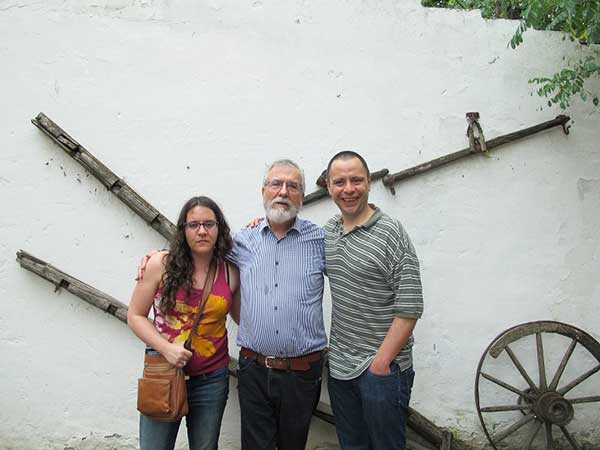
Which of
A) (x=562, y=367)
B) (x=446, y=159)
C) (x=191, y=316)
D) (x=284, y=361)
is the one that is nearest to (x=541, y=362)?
(x=562, y=367)

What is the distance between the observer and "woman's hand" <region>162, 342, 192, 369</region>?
1.97 meters

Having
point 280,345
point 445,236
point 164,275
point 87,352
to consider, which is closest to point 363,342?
point 280,345

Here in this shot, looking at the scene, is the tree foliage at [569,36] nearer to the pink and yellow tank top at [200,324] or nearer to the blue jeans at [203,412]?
the pink and yellow tank top at [200,324]

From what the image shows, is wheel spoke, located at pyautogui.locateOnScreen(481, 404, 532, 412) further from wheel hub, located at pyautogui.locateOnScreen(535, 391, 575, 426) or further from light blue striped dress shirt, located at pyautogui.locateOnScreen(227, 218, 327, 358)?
light blue striped dress shirt, located at pyautogui.locateOnScreen(227, 218, 327, 358)

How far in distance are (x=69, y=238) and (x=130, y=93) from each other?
909mm

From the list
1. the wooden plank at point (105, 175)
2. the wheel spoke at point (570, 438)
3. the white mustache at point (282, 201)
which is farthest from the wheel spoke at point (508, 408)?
the wooden plank at point (105, 175)

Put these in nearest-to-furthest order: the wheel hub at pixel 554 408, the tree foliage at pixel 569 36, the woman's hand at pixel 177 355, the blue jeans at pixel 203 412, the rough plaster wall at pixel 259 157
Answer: the woman's hand at pixel 177 355 < the blue jeans at pixel 203 412 < the tree foliage at pixel 569 36 < the rough plaster wall at pixel 259 157 < the wheel hub at pixel 554 408

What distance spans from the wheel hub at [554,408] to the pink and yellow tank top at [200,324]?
6.69 feet

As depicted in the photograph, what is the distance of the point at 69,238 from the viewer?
2811 mm

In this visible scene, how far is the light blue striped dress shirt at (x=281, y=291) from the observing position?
2.14 meters

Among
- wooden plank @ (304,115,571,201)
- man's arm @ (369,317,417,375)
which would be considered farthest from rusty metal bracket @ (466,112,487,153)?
man's arm @ (369,317,417,375)

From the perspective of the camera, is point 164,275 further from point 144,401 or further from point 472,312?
point 472,312

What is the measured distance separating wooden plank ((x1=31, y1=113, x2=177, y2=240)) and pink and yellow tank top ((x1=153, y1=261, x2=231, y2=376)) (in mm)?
768

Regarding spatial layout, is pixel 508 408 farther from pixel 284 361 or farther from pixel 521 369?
pixel 284 361
